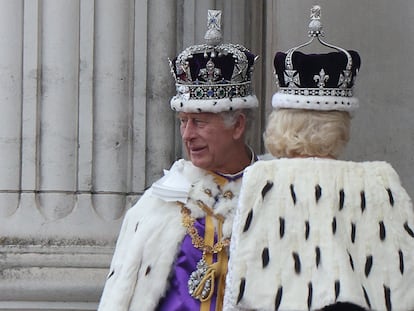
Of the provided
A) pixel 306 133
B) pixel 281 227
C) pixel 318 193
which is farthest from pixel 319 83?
pixel 281 227

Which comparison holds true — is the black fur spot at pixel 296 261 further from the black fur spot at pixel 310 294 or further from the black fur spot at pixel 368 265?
the black fur spot at pixel 368 265

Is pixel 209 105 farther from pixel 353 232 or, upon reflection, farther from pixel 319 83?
pixel 353 232

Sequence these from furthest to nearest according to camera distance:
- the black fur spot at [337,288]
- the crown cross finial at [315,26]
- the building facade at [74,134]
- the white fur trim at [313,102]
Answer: the building facade at [74,134] → the crown cross finial at [315,26] → the white fur trim at [313,102] → the black fur spot at [337,288]

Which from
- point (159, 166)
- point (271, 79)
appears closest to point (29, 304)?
point (159, 166)

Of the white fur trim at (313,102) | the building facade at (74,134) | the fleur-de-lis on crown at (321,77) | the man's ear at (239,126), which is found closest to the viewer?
the white fur trim at (313,102)

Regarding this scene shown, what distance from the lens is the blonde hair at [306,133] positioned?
391 centimetres

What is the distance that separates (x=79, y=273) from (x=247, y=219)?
199cm

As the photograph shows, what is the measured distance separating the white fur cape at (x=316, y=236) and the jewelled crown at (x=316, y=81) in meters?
0.22

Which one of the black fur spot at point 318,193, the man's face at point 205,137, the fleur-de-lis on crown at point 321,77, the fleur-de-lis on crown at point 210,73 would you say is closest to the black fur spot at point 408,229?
the black fur spot at point 318,193

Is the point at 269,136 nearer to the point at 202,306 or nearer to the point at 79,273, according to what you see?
the point at 202,306

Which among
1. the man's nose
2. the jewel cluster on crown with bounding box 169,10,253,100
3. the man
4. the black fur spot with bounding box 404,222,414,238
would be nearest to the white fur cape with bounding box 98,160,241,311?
the man

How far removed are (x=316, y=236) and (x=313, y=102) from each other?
1.37 ft

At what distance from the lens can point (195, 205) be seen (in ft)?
15.0

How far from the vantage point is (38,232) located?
574 cm
